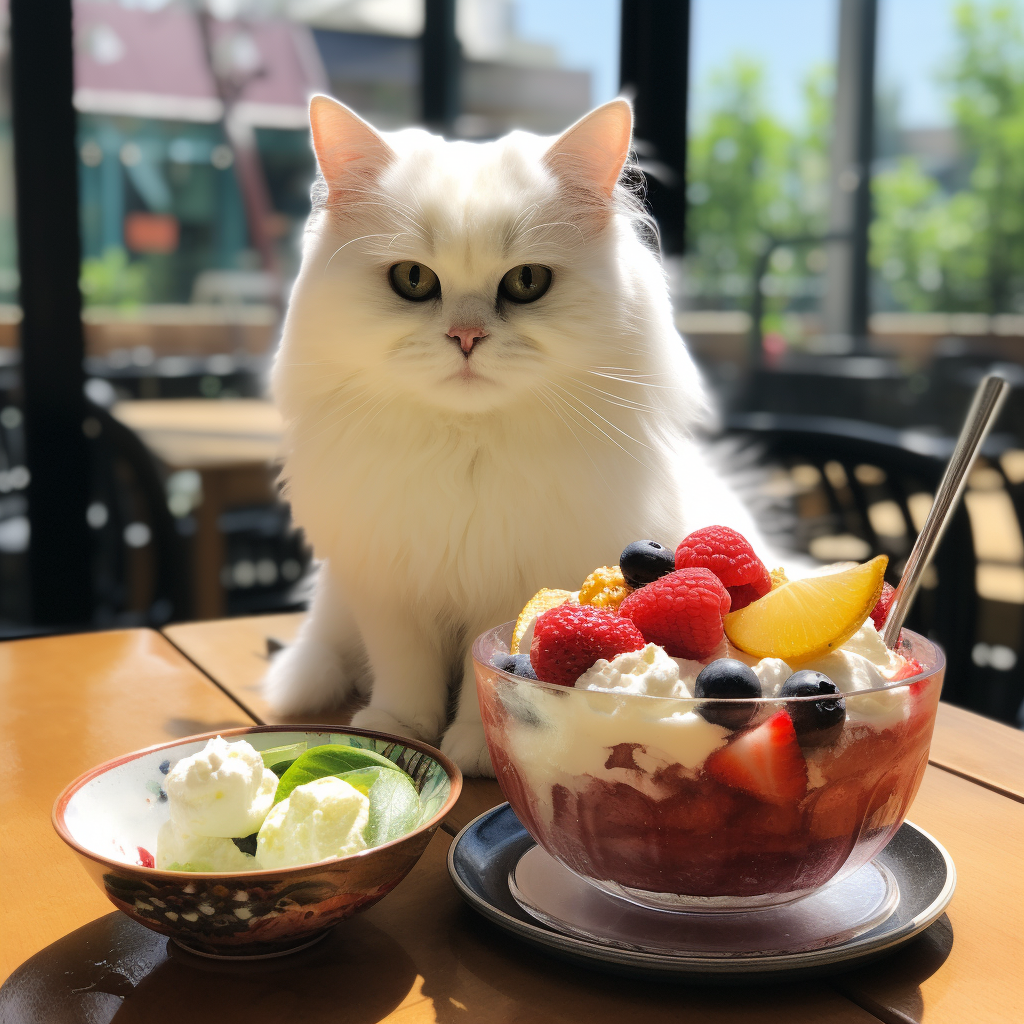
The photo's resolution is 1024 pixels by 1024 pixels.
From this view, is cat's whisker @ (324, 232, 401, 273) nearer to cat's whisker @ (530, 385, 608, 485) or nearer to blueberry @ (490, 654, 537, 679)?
cat's whisker @ (530, 385, 608, 485)

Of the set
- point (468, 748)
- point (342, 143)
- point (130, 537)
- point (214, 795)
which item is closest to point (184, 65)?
point (130, 537)

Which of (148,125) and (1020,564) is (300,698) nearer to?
(1020,564)

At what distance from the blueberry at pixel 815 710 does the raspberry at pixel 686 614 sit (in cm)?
8

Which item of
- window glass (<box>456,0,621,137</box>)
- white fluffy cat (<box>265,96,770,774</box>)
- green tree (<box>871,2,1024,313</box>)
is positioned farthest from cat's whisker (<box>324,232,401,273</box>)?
green tree (<box>871,2,1024,313</box>)

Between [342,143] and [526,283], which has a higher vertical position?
[342,143]

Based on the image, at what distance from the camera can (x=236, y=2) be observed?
9.82 ft

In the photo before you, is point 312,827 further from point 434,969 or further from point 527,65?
point 527,65

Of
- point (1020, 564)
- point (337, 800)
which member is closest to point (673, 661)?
point (337, 800)

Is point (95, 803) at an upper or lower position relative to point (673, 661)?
lower

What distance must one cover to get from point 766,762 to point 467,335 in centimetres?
58

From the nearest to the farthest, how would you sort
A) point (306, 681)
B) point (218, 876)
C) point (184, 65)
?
point (218, 876), point (306, 681), point (184, 65)

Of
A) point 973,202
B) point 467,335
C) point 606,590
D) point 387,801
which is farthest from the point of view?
point 973,202

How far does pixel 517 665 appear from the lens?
688 millimetres

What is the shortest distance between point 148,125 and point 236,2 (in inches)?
17.4
